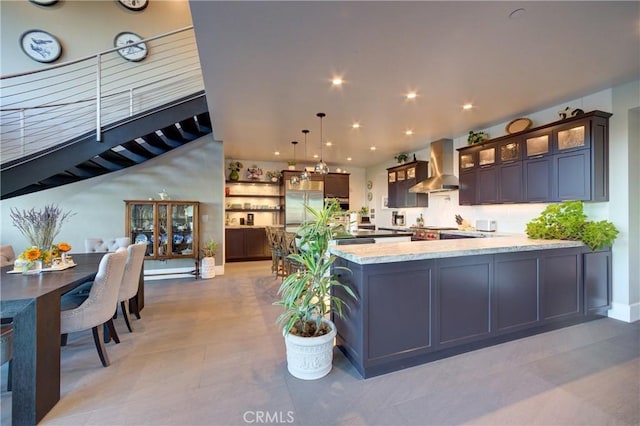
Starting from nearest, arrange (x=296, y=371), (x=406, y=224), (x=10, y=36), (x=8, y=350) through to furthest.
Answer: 1. (x=8, y=350)
2. (x=296, y=371)
3. (x=10, y=36)
4. (x=406, y=224)

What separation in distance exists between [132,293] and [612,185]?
18.6 feet

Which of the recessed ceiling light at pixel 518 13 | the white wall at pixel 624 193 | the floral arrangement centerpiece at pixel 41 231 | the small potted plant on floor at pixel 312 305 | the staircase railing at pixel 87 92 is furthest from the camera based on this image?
the staircase railing at pixel 87 92

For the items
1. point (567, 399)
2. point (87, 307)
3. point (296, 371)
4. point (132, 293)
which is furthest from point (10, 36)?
point (567, 399)

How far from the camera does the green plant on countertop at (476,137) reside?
4.82m

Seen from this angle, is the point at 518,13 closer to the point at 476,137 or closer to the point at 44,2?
the point at 476,137

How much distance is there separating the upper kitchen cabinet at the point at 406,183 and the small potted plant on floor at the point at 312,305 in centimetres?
455

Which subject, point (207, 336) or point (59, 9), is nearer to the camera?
point (207, 336)

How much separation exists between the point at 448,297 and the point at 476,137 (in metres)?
3.67

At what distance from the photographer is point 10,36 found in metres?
4.42

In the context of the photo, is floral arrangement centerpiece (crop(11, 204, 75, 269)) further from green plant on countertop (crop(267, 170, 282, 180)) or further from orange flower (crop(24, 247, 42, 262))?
green plant on countertop (crop(267, 170, 282, 180))

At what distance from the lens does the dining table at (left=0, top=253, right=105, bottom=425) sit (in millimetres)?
1638

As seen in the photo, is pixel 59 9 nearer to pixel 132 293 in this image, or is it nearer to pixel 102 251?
pixel 102 251

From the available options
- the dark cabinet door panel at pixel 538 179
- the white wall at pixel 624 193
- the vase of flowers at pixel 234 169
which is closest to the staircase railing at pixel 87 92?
the vase of flowers at pixel 234 169

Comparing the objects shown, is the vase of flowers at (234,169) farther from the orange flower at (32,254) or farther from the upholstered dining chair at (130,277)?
the orange flower at (32,254)
